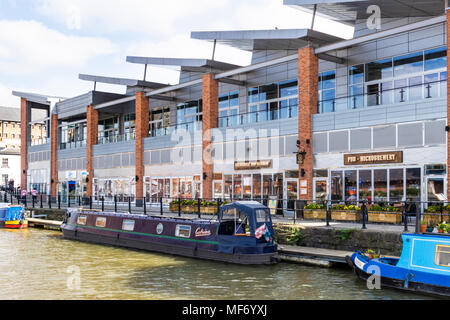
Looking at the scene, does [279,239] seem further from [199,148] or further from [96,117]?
[96,117]

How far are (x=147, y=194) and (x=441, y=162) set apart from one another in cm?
2120

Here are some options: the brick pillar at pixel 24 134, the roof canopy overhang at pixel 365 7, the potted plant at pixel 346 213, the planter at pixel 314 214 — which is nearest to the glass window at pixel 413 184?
the potted plant at pixel 346 213

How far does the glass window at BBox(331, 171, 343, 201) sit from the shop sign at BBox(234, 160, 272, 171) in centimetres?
414

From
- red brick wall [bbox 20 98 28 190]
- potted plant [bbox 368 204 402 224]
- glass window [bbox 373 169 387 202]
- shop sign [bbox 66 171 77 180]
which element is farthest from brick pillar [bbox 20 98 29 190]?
potted plant [bbox 368 204 402 224]

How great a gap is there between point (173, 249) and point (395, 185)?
10280 millimetres

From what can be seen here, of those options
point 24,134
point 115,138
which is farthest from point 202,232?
point 24,134

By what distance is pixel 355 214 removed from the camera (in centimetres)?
1923

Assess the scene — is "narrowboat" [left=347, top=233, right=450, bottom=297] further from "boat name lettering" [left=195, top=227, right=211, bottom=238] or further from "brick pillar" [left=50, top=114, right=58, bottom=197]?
"brick pillar" [left=50, top=114, right=58, bottom=197]

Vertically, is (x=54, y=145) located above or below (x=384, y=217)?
above

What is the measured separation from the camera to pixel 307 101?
25.5 m

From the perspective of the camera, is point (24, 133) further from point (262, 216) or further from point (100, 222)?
point (262, 216)

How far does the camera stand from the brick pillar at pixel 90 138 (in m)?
41.8

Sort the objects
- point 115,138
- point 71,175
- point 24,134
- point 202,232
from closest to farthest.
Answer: point 202,232 → point 115,138 → point 71,175 → point 24,134
